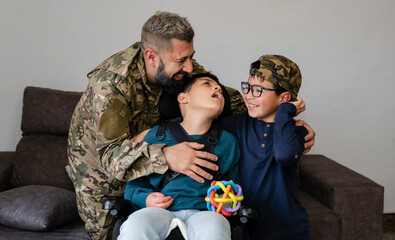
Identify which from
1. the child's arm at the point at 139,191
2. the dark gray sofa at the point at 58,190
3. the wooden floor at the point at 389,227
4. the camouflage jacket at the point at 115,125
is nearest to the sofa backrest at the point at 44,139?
the dark gray sofa at the point at 58,190

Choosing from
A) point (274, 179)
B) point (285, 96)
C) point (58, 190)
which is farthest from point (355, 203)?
point (58, 190)

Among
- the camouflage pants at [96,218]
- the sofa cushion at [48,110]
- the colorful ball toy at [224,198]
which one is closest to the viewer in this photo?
the colorful ball toy at [224,198]

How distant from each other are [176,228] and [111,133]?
A: 0.59m

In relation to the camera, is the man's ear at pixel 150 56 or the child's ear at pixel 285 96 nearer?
the child's ear at pixel 285 96

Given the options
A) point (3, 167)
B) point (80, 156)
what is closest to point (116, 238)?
point (80, 156)

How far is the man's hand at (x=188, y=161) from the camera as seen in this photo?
6.08ft

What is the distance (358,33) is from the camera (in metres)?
3.40

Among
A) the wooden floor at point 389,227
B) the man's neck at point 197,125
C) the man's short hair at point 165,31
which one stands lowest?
the wooden floor at point 389,227

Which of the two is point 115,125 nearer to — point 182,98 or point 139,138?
point 139,138

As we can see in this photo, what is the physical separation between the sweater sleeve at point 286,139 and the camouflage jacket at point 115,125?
509 mm

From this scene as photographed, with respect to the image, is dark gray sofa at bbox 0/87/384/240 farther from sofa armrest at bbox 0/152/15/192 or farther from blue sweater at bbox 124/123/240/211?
blue sweater at bbox 124/123/240/211

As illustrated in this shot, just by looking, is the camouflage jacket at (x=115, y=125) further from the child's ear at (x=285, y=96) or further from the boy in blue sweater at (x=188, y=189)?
the child's ear at (x=285, y=96)

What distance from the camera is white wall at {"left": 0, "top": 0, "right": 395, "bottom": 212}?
10.3 feet

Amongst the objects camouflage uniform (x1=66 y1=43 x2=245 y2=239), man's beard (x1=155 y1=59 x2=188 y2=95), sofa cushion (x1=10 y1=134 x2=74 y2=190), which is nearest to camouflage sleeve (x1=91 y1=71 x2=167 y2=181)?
camouflage uniform (x1=66 y1=43 x2=245 y2=239)
